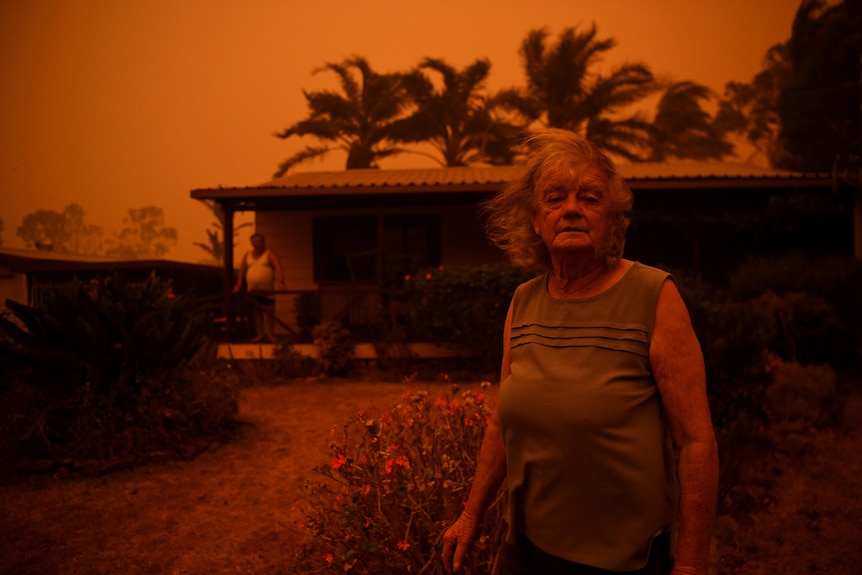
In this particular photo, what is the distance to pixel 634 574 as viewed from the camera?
1382mm

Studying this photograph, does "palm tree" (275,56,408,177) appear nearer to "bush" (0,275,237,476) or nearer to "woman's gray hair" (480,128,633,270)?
"bush" (0,275,237,476)

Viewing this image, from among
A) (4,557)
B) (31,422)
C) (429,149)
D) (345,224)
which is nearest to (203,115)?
(345,224)

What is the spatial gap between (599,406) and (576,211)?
1.77ft

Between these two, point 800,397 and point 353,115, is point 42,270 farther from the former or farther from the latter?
point 353,115

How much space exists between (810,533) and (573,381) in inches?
115

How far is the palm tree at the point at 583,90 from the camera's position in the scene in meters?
18.8

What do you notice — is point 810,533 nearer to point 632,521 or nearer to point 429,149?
point 632,521

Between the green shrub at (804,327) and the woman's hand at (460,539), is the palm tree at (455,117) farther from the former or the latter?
the woman's hand at (460,539)

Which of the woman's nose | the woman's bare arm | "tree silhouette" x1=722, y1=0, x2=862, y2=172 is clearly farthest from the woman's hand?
"tree silhouette" x1=722, y1=0, x2=862, y2=172

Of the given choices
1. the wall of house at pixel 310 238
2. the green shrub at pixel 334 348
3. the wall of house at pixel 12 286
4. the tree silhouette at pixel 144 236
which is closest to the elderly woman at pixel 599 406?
the wall of house at pixel 12 286

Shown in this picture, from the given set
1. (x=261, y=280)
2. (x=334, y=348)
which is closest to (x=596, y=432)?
(x=334, y=348)

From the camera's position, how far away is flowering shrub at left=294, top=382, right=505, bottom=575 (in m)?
2.35

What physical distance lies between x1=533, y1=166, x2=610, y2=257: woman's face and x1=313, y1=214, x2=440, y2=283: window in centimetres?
1031

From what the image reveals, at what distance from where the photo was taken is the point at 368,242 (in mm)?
12266
